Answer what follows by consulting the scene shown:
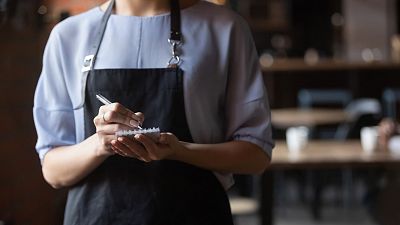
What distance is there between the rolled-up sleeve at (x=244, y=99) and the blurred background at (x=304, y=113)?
0.56 metres

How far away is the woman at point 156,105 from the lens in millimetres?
1141

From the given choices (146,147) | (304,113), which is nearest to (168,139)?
(146,147)

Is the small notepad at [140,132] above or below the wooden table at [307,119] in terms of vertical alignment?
above

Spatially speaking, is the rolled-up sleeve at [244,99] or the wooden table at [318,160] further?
the wooden table at [318,160]

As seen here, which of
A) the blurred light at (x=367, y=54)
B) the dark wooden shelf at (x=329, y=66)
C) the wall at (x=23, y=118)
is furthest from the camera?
the blurred light at (x=367, y=54)

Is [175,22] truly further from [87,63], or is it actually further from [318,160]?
[318,160]

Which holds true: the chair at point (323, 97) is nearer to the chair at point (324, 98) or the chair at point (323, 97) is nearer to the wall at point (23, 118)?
the chair at point (324, 98)

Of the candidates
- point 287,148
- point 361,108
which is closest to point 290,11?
point 361,108

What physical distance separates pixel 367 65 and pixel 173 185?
6.93 m

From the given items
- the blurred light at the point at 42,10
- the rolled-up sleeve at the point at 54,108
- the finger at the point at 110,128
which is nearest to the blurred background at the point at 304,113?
the blurred light at the point at 42,10

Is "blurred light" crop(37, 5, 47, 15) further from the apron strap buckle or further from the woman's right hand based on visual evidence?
the woman's right hand

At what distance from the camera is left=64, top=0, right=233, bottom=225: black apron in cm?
114

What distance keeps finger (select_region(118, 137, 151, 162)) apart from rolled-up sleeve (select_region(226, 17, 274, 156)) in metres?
0.22

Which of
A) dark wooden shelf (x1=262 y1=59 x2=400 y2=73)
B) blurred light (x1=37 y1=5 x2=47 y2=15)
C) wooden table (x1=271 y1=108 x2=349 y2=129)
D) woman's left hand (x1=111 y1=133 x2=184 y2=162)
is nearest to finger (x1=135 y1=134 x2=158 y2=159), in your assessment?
woman's left hand (x1=111 y1=133 x2=184 y2=162)
